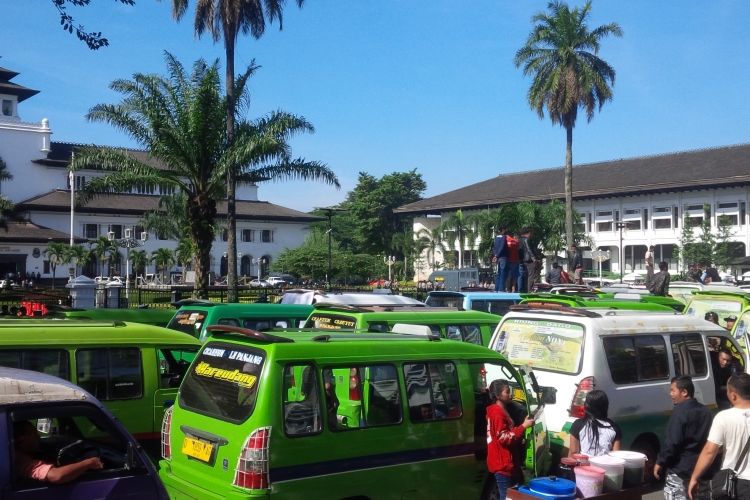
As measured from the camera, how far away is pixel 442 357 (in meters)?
7.12

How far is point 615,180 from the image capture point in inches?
2562

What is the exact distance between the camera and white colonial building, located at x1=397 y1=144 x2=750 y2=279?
57.6 m

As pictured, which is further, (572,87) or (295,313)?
(572,87)

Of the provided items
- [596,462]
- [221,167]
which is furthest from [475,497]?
[221,167]

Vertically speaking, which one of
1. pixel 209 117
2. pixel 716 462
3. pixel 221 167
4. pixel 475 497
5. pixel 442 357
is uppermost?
pixel 209 117

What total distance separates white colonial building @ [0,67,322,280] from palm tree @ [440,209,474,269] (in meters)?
18.9

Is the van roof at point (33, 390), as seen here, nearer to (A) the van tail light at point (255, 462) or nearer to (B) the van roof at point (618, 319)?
(A) the van tail light at point (255, 462)

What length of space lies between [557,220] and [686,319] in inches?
1714

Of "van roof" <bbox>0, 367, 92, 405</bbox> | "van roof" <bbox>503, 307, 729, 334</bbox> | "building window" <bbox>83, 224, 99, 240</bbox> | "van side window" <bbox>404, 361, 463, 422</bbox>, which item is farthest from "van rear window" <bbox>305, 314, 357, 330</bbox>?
"building window" <bbox>83, 224, 99, 240</bbox>

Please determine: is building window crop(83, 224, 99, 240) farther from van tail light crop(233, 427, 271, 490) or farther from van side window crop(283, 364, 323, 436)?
van tail light crop(233, 427, 271, 490)

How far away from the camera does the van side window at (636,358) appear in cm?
906

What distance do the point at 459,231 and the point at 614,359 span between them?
5541 centimetres

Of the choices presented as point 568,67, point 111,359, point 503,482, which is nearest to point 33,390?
point 111,359

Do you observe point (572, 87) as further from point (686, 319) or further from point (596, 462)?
point (596, 462)
